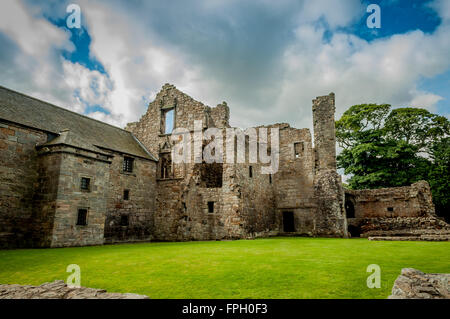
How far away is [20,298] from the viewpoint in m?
4.10

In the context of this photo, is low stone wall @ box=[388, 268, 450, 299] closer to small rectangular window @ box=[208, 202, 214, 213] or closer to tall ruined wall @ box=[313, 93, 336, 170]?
small rectangular window @ box=[208, 202, 214, 213]

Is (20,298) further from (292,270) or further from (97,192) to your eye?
(97,192)

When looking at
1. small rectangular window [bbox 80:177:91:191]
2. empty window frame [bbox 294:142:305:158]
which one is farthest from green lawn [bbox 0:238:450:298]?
empty window frame [bbox 294:142:305:158]

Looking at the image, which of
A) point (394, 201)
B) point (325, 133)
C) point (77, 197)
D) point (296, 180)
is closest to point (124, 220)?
point (77, 197)

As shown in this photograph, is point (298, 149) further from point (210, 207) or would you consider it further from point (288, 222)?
point (210, 207)

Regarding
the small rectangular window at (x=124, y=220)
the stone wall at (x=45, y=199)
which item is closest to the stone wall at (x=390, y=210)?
the small rectangular window at (x=124, y=220)

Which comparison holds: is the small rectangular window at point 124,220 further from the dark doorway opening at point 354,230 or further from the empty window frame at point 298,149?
the dark doorway opening at point 354,230

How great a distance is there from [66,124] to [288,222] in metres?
18.6

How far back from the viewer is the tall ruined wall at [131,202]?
1894 cm

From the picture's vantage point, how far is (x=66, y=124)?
60.4ft

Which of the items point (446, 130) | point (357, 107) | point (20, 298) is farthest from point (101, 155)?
point (446, 130)

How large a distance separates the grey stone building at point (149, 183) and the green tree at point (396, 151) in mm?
4431

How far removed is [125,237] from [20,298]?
1623 centimetres

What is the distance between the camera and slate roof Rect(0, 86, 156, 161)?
15.7m
